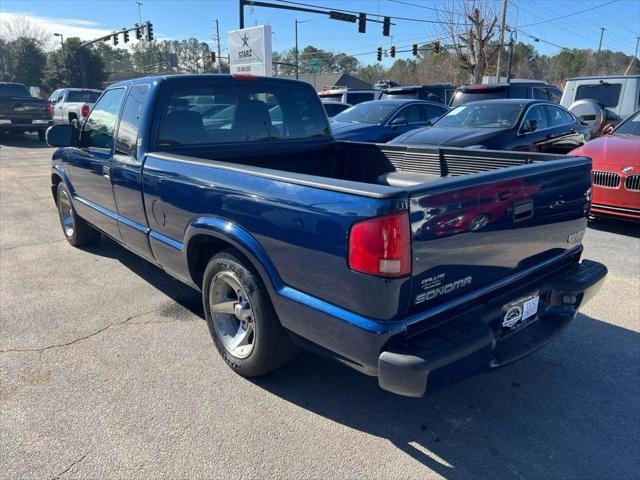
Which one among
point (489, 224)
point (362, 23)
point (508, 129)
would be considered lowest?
point (489, 224)

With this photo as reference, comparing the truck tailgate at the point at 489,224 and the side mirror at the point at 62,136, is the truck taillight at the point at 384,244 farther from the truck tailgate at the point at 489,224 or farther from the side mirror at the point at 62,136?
the side mirror at the point at 62,136

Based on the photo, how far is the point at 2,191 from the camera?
9.42 m

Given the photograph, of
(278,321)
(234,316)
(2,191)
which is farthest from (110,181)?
(2,191)

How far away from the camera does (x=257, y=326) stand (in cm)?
280

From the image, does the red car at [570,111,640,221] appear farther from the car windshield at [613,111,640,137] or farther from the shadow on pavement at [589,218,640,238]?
the car windshield at [613,111,640,137]

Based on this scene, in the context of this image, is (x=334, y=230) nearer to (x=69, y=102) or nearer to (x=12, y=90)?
(x=69, y=102)

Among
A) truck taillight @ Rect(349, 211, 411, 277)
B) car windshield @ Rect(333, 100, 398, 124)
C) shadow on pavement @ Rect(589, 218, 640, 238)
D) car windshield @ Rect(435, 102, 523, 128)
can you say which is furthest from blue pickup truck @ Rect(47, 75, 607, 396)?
car windshield @ Rect(333, 100, 398, 124)

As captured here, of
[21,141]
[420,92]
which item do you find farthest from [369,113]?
[21,141]

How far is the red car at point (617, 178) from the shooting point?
5.74 metres

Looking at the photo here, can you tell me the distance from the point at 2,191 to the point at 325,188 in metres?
9.57

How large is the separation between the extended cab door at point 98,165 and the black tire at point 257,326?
1706 millimetres

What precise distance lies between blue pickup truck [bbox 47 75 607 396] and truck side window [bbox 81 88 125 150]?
3 cm

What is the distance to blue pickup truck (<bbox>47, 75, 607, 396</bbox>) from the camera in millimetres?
2119

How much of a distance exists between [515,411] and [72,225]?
5169 millimetres
